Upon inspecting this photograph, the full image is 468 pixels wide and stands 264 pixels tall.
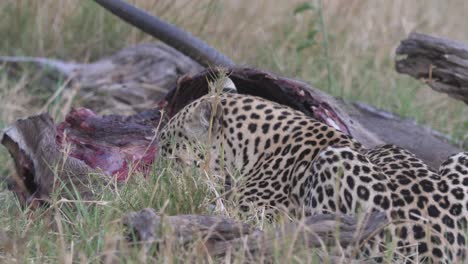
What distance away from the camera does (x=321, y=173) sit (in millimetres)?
3965

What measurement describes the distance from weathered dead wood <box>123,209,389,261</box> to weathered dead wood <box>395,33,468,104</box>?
2.08 meters

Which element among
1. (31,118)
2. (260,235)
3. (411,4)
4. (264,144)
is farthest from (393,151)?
(411,4)

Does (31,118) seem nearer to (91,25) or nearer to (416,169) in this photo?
(416,169)

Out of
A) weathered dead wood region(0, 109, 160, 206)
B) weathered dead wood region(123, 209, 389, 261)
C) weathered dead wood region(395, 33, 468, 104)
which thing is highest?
weathered dead wood region(395, 33, 468, 104)

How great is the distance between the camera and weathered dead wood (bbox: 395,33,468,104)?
5004mm

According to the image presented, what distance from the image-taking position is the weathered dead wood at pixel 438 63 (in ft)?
16.4

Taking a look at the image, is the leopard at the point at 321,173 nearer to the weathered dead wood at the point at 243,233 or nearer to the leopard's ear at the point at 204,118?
the leopard's ear at the point at 204,118

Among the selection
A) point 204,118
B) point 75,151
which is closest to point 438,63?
point 204,118

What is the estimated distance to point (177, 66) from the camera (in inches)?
256

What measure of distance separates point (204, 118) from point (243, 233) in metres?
1.50

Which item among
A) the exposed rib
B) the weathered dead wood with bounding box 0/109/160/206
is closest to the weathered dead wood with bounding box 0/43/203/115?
the exposed rib

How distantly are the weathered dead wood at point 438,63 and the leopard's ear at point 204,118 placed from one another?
1.32m

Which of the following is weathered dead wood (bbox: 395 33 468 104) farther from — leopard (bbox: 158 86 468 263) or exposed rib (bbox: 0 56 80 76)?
exposed rib (bbox: 0 56 80 76)

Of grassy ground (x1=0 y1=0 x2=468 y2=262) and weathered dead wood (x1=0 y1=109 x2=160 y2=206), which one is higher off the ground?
grassy ground (x1=0 y1=0 x2=468 y2=262)
